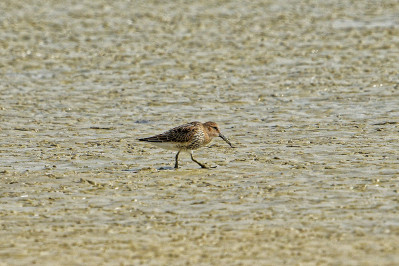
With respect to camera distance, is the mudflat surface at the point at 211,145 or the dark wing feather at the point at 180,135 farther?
the dark wing feather at the point at 180,135

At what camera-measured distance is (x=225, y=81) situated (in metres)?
22.9

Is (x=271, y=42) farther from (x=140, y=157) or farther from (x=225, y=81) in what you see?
(x=140, y=157)

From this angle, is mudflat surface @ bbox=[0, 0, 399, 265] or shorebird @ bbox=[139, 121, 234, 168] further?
shorebird @ bbox=[139, 121, 234, 168]

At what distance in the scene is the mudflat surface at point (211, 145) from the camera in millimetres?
10609

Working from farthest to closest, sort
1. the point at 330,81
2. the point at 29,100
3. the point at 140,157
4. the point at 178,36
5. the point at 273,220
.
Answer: the point at 178,36 < the point at 330,81 < the point at 29,100 < the point at 140,157 < the point at 273,220

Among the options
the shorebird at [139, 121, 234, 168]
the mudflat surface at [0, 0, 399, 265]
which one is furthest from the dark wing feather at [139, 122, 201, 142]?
the mudflat surface at [0, 0, 399, 265]

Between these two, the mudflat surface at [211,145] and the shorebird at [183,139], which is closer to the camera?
the mudflat surface at [211,145]

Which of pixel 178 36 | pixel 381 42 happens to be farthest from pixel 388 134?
pixel 178 36

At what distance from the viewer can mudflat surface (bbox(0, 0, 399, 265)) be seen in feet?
34.8

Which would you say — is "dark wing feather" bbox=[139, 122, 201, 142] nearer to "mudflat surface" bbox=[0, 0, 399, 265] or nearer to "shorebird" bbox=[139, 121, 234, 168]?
"shorebird" bbox=[139, 121, 234, 168]

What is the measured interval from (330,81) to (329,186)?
9.64 meters

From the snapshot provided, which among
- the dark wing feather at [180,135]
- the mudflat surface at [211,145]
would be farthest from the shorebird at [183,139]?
the mudflat surface at [211,145]

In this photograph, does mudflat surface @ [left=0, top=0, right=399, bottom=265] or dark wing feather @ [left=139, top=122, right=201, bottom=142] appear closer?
Answer: mudflat surface @ [left=0, top=0, right=399, bottom=265]

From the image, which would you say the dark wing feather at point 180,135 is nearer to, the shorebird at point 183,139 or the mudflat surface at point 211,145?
the shorebird at point 183,139
